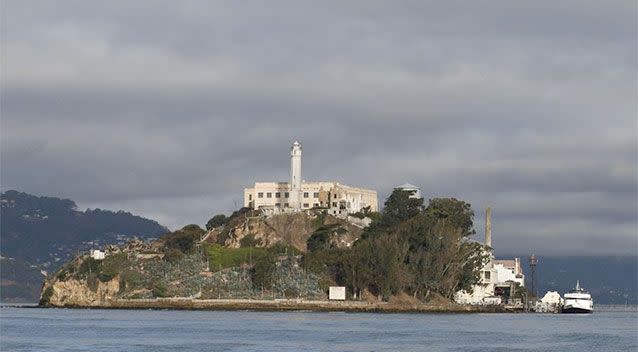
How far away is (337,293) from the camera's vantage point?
597 feet

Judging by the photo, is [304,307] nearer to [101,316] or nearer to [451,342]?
[101,316]

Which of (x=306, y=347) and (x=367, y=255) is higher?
(x=367, y=255)

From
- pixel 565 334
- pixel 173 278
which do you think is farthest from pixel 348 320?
pixel 173 278

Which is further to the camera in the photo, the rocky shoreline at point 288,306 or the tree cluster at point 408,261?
the tree cluster at point 408,261

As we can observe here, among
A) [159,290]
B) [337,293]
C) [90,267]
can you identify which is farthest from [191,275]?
[337,293]

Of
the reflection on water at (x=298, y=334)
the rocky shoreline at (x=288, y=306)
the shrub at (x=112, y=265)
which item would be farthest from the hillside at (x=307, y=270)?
the reflection on water at (x=298, y=334)

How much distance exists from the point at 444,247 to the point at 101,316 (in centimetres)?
5394

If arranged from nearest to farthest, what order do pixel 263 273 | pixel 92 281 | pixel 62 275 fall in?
pixel 263 273, pixel 92 281, pixel 62 275

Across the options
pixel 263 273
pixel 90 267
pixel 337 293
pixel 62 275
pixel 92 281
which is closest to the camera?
pixel 337 293

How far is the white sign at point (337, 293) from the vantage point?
181562mm

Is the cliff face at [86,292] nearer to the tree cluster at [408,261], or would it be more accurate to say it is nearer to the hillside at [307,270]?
the hillside at [307,270]

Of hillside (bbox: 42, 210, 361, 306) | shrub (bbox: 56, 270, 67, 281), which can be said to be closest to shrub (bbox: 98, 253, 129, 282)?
hillside (bbox: 42, 210, 361, 306)

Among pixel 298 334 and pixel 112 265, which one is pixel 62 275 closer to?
pixel 112 265

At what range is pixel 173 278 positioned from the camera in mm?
189250
